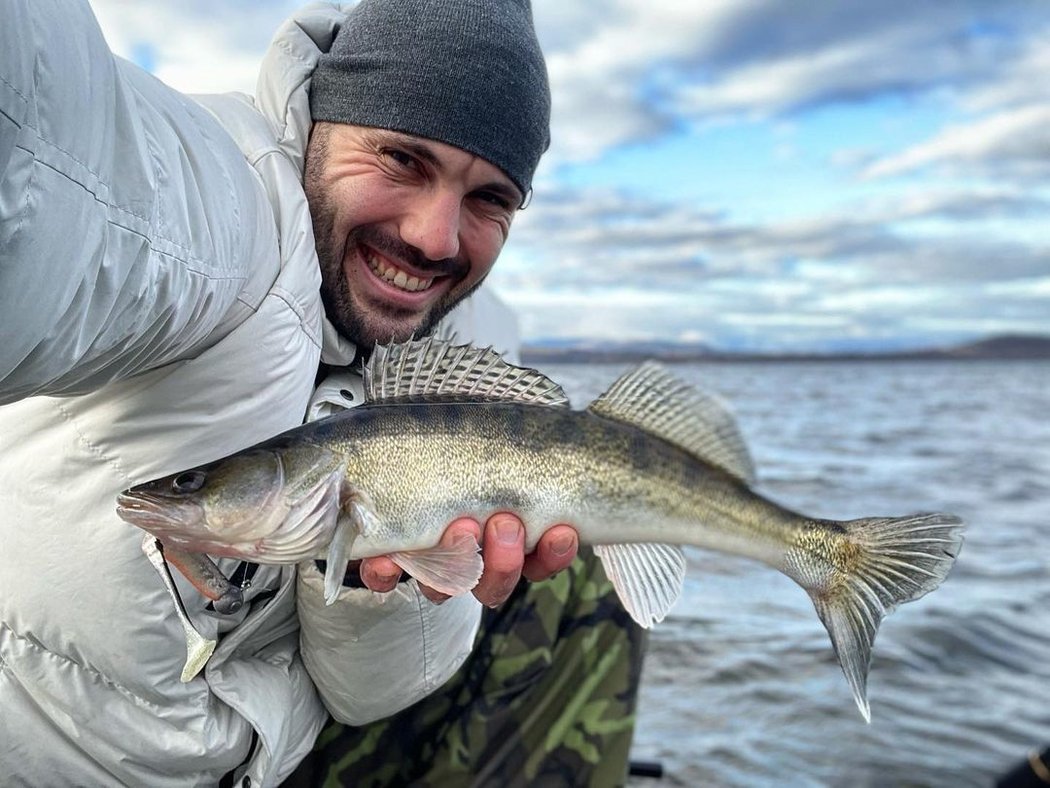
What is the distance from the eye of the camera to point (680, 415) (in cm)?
312

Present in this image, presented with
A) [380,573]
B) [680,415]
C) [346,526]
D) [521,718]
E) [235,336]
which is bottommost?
[521,718]

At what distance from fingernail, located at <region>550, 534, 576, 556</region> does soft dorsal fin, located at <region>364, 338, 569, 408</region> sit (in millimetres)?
438

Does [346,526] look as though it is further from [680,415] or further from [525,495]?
[680,415]

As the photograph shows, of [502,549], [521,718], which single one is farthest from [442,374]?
[521,718]

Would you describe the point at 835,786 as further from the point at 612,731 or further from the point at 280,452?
the point at 280,452

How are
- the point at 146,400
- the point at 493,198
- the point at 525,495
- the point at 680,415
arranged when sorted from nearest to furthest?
the point at 146,400 → the point at 525,495 → the point at 680,415 → the point at 493,198

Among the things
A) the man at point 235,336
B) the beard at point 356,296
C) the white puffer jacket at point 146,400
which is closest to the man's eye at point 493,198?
the man at point 235,336

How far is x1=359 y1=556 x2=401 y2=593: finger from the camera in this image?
264 cm

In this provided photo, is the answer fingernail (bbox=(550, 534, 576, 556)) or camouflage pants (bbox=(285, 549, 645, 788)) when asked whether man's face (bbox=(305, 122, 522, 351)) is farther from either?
camouflage pants (bbox=(285, 549, 645, 788))

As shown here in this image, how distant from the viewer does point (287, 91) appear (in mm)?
3312

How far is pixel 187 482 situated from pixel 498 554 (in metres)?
0.93

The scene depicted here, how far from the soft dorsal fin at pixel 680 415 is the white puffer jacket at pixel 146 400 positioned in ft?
3.18

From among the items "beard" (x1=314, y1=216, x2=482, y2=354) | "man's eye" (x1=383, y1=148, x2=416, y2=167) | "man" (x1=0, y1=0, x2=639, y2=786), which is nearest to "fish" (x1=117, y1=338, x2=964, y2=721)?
"man" (x1=0, y1=0, x2=639, y2=786)

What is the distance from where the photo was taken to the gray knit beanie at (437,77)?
3.42 meters
